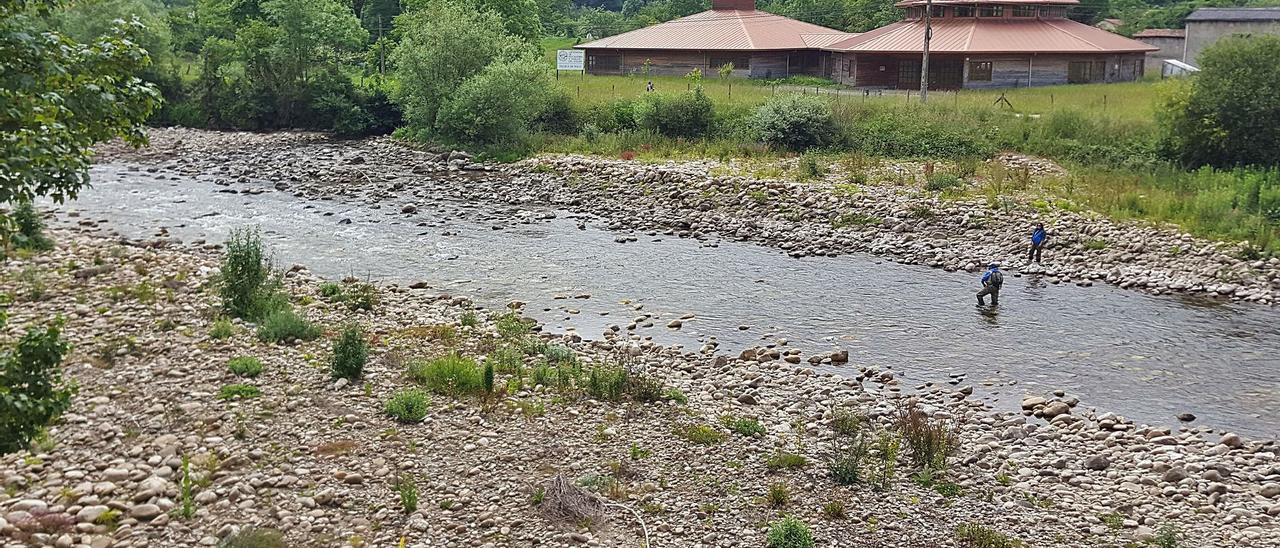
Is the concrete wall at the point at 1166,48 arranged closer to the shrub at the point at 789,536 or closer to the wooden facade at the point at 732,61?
the wooden facade at the point at 732,61

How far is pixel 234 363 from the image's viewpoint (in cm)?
1667

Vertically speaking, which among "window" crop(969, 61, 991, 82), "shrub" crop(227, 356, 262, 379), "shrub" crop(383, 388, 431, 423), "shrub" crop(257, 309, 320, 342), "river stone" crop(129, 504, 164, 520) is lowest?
"river stone" crop(129, 504, 164, 520)

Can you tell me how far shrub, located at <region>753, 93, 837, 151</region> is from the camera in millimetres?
41375

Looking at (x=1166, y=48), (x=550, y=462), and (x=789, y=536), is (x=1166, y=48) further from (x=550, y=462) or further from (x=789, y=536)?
(x=789, y=536)

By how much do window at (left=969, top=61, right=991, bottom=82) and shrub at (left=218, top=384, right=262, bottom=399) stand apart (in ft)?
152

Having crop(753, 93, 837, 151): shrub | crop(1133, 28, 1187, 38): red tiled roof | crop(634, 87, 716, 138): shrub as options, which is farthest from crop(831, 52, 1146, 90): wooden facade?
crop(634, 87, 716, 138): shrub

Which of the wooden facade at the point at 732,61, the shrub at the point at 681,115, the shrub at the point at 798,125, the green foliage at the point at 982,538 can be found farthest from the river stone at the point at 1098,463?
the wooden facade at the point at 732,61

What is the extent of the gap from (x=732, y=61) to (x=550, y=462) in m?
52.2

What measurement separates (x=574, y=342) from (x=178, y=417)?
7.56 meters

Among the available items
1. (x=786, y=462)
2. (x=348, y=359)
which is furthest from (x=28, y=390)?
(x=786, y=462)

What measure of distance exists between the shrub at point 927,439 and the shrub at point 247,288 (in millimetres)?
11567

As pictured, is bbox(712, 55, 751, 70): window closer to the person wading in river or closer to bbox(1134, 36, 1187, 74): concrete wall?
bbox(1134, 36, 1187, 74): concrete wall

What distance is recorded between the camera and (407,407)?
15.2m

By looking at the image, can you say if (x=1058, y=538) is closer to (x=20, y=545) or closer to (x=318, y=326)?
(x=20, y=545)
